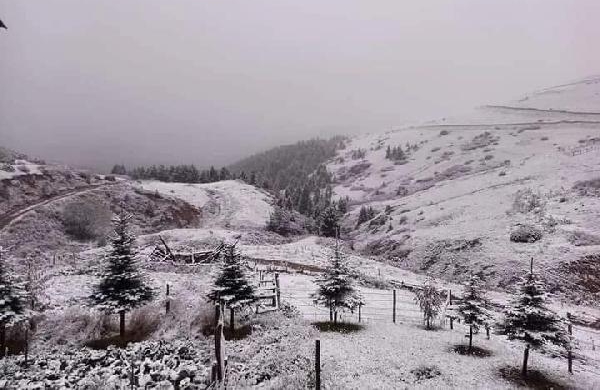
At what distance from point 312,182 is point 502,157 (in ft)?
177

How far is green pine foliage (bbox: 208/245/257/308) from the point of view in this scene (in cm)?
1683

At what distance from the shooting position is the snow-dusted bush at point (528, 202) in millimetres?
41766

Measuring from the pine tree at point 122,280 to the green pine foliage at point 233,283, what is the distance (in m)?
2.91

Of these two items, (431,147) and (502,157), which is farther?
(431,147)

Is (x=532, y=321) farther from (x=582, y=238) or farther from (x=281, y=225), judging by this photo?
(x=281, y=225)

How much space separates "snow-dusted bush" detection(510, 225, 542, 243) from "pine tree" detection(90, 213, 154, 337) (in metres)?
32.7

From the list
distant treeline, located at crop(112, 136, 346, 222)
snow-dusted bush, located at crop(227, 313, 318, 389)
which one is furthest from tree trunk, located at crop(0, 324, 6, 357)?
distant treeline, located at crop(112, 136, 346, 222)

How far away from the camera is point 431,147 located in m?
112

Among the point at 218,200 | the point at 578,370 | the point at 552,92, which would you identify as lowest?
the point at 578,370

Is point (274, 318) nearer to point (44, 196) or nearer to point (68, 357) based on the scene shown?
point (68, 357)

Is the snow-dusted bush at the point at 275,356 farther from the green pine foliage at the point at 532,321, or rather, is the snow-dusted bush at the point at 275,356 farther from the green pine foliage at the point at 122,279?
the green pine foliage at the point at 532,321

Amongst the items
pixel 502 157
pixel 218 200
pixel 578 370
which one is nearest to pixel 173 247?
pixel 218 200

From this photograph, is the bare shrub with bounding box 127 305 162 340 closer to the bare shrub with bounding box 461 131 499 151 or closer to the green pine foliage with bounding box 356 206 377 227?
the green pine foliage with bounding box 356 206 377 227

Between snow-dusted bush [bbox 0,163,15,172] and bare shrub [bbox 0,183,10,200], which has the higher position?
snow-dusted bush [bbox 0,163,15,172]
